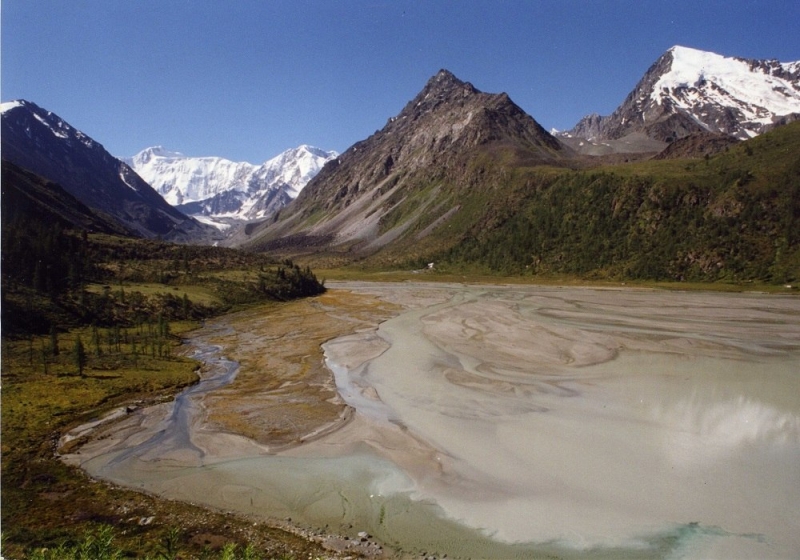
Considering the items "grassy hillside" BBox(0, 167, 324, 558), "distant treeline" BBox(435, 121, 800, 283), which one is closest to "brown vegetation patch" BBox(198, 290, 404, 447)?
"grassy hillside" BBox(0, 167, 324, 558)

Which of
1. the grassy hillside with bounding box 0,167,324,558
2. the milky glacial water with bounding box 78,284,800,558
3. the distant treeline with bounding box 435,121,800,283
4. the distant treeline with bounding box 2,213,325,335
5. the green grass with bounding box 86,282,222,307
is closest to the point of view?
the grassy hillside with bounding box 0,167,324,558

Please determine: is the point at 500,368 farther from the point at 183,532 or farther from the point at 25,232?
the point at 25,232

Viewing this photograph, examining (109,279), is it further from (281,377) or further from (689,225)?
(689,225)

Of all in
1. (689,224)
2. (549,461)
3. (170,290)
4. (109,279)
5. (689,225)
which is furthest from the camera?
(689,224)

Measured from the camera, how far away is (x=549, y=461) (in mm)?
28266

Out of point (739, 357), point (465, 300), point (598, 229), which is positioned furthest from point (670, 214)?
point (739, 357)

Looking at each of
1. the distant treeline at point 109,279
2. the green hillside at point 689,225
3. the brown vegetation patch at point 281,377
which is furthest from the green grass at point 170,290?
the green hillside at point 689,225

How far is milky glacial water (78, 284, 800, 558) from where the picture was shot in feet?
70.3

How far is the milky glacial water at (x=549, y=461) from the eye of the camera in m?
21.4

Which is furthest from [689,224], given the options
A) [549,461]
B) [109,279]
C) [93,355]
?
[109,279]

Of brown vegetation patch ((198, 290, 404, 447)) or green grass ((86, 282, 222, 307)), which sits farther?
green grass ((86, 282, 222, 307))

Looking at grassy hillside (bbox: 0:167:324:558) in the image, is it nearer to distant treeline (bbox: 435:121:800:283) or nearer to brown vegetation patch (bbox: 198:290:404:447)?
brown vegetation patch (bbox: 198:290:404:447)

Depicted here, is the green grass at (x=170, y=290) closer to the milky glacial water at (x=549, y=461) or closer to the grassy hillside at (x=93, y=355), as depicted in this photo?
the grassy hillside at (x=93, y=355)

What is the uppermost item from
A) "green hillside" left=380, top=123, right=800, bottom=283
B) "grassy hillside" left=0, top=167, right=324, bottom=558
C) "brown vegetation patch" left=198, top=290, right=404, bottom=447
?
"green hillside" left=380, top=123, right=800, bottom=283
